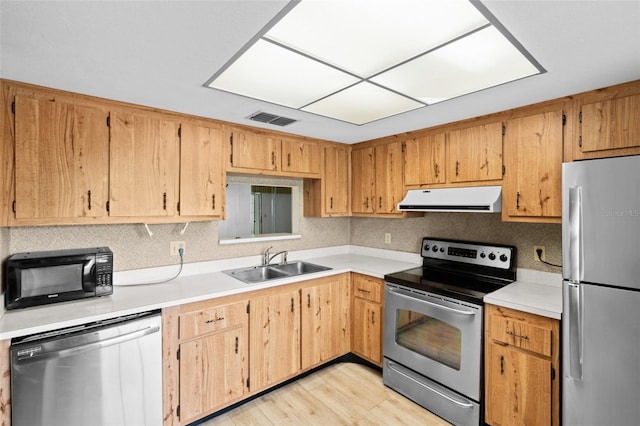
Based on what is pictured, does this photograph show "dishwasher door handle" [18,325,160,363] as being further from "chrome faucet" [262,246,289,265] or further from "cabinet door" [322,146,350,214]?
"cabinet door" [322,146,350,214]

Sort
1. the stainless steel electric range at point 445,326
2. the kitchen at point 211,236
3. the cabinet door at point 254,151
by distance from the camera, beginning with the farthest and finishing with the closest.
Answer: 1. the cabinet door at point 254,151
2. the stainless steel electric range at point 445,326
3. the kitchen at point 211,236

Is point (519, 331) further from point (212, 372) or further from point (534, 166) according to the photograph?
point (212, 372)

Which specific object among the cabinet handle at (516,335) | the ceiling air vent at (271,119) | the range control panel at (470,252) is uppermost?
the ceiling air vent at (271,119)

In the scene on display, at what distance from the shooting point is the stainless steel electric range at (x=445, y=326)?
2180 mm

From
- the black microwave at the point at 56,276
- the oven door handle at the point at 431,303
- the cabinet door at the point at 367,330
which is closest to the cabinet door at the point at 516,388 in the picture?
the oven door handle at the point at 431,303

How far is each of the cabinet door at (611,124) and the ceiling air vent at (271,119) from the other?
6.62ft

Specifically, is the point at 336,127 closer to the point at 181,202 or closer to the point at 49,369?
the point at 181,202

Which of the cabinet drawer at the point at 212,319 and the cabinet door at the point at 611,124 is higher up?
the cabinet door at the point at 611,124

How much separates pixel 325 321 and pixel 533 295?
5.54 feet

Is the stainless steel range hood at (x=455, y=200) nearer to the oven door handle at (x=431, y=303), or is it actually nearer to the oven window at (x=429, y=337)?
the oven door handle at (x=431, y=303)

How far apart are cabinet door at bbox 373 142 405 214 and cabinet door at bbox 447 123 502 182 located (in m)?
0.52

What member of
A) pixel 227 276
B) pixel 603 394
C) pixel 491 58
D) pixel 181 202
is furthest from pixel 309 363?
pixel 491 58

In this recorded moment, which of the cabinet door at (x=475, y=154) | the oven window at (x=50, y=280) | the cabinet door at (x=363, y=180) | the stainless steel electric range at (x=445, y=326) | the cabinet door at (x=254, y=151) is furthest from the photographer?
the cabinet door at (x=363, y=180)

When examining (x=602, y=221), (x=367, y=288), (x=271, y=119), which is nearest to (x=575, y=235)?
(x=602, y=221)
